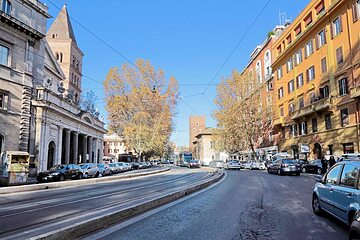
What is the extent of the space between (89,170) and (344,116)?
2635 centimetres

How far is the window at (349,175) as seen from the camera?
6281 mm

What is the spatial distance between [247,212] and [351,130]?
26.6 m

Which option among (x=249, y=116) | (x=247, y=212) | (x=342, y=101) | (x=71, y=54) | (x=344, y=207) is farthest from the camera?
(x=71, y=54)

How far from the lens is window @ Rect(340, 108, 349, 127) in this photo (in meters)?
32.0

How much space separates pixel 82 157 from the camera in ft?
154

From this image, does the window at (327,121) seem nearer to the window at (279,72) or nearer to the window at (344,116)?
the window at (344,116)

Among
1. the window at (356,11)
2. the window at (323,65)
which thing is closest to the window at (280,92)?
the window at (323,65)

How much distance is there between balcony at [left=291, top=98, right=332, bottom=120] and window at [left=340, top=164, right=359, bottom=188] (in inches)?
1196

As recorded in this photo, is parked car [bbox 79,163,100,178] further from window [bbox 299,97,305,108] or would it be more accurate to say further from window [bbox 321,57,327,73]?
window [bbox 321,57,327,73]

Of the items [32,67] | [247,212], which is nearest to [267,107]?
[32,67]

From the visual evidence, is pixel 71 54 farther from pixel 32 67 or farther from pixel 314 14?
pixel 314 14

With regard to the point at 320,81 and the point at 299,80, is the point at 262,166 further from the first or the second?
the point at 320,81

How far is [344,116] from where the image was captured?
3266 cm

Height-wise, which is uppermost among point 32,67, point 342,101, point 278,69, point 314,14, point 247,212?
point 314,14
